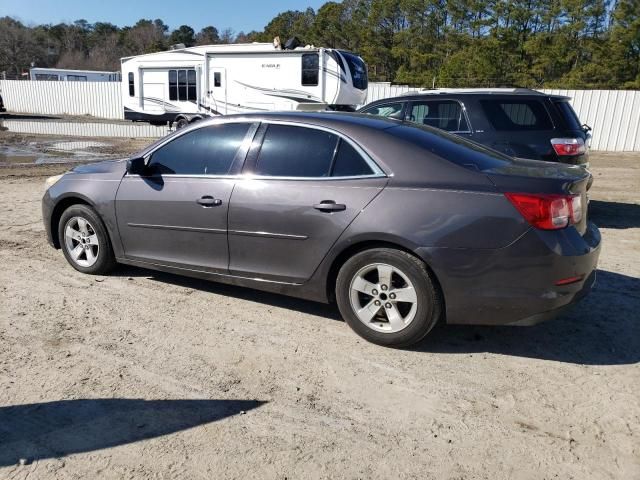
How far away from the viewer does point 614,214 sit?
906 centimetres

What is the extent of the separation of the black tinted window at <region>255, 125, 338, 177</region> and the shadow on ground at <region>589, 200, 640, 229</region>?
555cm

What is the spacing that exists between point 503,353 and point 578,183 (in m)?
1.26

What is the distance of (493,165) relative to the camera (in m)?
4.05

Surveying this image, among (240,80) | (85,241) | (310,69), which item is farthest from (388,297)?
(240,80)

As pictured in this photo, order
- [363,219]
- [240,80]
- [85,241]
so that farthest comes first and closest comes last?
[240,80] → [85,241] → [363,219]

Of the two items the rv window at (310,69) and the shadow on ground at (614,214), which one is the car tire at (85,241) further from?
the rv window at (310,69)

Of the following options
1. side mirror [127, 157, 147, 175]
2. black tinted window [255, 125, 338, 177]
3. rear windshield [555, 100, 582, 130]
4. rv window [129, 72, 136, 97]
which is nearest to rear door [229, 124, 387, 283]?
black tinted window [255, 125, 338, 177]

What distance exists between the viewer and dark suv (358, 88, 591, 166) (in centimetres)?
729

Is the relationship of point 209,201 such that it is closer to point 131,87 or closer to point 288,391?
point 288,391

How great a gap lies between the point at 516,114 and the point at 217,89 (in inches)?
592

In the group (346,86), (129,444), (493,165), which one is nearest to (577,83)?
(346,86)

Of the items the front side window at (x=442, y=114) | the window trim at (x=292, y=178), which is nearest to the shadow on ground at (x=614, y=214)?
the front side window at (x=442, y=114)

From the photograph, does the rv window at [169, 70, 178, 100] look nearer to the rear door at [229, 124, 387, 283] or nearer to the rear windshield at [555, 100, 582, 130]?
the rear windshield at [555, 100, 582, 130]

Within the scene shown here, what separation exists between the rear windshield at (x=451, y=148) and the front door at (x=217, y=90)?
16857 millimetres
